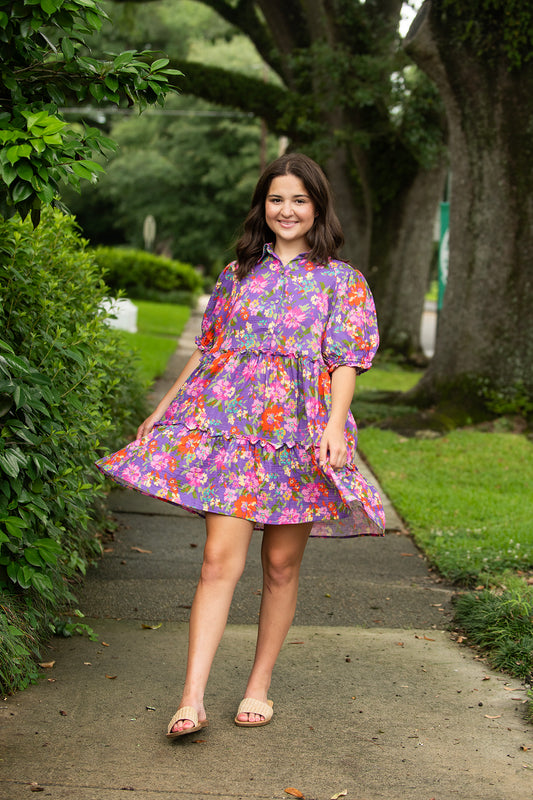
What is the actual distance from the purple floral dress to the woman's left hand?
3 centimetres

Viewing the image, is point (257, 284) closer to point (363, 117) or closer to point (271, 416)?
point (271, 416)

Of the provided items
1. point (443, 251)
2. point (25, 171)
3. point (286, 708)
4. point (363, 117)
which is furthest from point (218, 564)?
point (363, 117)

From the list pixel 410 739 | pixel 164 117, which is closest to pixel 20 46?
pixel 410 739

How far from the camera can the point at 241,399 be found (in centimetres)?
322

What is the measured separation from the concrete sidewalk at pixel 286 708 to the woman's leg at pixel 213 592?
0.87ft

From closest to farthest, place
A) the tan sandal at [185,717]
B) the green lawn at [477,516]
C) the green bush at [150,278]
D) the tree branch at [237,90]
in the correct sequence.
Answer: the tan sandal at [185,717]
the green lawn at [477,516]
the tree branch at [237,90]
the green bush at [150,278]

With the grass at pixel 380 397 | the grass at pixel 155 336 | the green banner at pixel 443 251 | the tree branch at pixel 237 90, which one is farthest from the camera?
the tree branch at pixel 237 90

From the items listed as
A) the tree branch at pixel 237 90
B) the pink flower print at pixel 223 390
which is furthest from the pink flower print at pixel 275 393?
the tree branch at pixel 237 90

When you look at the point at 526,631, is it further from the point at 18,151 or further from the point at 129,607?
the point at 18,151

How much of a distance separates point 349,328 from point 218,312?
0.51m

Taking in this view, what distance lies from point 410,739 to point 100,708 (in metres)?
1.07

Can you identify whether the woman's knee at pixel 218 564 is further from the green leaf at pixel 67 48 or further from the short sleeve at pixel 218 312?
the green leaf at pixel 67 48

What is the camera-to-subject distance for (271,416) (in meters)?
3.21

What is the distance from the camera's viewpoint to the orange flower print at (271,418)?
3.20 m
